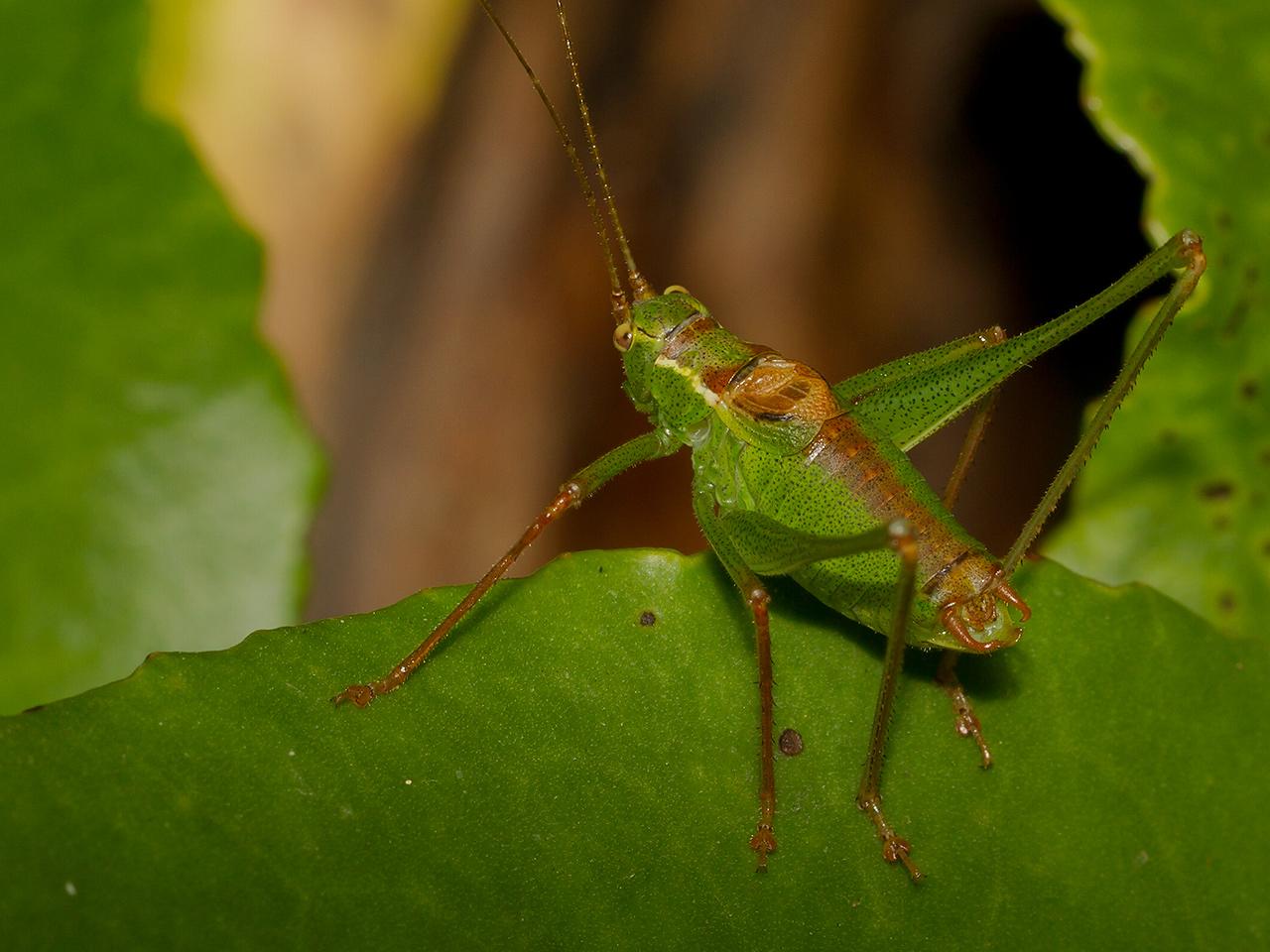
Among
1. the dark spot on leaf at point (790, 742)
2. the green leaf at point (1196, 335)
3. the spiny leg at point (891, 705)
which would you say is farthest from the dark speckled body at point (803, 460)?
the green leaf at point (1196, 335)

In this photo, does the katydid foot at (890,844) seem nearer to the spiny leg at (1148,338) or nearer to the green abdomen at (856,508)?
the green abdomen at (856,508)

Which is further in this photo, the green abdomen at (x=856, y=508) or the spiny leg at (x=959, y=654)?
the green abdomen at (x=856, y=508)

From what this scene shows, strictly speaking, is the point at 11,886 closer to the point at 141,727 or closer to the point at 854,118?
the point at 141,727

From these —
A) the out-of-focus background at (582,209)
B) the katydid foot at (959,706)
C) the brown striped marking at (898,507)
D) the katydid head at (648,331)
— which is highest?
the out-of-focus background at (582,209)

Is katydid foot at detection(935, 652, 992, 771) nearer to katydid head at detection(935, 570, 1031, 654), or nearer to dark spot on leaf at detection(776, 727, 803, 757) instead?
katydid head at detection(935, 570, 1031, 654)

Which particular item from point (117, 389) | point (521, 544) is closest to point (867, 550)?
point (521, 544)

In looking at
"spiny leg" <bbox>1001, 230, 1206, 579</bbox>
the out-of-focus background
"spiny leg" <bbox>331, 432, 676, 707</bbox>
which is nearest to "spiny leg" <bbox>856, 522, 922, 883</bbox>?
"spiny leg" <bbox>1001, 230, 1206, 579</bbox>

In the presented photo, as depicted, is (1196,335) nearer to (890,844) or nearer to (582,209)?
(890,844)

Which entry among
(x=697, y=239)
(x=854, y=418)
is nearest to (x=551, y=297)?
(x=697, y=239)
